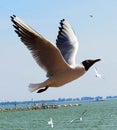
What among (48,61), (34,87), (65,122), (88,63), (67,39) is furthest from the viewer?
(65,122)

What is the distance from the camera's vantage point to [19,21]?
201 inches

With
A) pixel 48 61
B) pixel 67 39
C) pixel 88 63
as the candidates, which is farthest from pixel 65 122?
pixel 88 63

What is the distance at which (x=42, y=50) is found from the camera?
547cm

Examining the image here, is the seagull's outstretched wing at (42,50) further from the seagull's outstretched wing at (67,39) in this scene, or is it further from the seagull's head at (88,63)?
the seagull's outstretched wing at (67,39)

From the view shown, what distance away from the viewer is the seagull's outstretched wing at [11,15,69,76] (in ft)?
17.4

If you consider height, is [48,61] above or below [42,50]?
below

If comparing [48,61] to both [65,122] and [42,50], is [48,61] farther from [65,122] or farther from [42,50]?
[65,122]

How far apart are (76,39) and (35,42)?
1.87 meters

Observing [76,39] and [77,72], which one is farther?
[76,39]

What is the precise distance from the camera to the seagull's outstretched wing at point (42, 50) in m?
5.29

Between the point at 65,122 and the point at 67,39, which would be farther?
the point at 65,122

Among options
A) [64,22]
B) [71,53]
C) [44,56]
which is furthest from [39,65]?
[64,22]

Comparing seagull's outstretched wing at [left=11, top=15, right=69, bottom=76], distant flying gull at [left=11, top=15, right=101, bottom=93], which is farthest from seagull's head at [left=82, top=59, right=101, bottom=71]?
seagull's outstretched wing at [left=11, top=15, right=69, bottom=76]

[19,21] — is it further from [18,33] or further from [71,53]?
[71,53]
